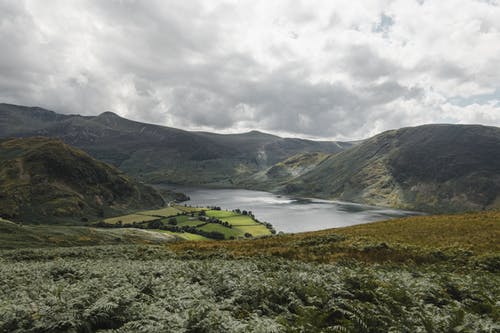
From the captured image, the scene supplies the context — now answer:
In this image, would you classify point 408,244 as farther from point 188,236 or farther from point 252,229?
point 252,229

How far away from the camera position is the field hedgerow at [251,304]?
1162cm

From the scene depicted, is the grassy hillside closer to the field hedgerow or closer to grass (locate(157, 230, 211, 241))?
grass (locate(157, 230, 211, 241))

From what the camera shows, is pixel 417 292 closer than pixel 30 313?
No

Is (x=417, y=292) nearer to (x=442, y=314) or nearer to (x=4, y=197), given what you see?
(x=442, y=314)

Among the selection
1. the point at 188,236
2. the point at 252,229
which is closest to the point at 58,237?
the point at 188,236

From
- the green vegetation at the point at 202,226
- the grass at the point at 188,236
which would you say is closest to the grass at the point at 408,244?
the grass at the point at 188,236

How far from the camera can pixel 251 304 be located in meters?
15.5

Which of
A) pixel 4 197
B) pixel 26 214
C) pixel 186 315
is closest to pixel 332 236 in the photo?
pixel 186 315

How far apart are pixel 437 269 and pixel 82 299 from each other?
2580cm

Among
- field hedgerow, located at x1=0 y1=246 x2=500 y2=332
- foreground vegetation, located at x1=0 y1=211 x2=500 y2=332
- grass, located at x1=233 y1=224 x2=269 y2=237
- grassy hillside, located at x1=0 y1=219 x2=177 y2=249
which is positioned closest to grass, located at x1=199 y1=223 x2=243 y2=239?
grass, located at x1=233 y1=224 x2=269 y2=237

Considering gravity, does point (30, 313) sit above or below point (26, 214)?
above

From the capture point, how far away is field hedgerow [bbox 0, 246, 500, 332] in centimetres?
1162

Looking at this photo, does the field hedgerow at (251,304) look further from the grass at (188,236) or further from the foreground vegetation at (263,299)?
the grass at (188,236)

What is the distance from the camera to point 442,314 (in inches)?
518
